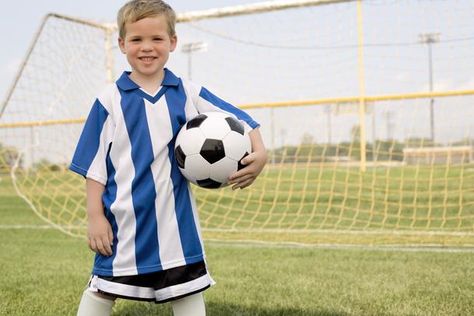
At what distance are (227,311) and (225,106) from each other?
1196mm

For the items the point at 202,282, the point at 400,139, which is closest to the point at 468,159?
the point at 400,139

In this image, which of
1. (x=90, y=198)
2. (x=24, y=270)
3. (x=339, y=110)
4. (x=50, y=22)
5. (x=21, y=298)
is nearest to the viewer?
(x=90, y=198)

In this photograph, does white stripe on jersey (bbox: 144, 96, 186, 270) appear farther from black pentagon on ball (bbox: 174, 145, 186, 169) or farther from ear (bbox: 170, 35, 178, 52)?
ear (bbox: 170, 35, 178, 52)

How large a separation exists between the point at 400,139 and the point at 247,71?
2.56 meters

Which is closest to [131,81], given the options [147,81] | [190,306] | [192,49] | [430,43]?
[147,81]

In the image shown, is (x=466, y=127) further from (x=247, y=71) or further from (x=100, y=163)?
(x=100, y=163)

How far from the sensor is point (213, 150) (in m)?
2.20

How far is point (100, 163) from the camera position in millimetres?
2145

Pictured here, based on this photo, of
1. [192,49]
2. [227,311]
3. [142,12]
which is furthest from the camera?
[192,49]

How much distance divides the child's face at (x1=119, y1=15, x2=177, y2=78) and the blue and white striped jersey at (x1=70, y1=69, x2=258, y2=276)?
8 centimetres

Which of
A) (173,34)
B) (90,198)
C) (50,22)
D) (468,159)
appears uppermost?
(50,22)

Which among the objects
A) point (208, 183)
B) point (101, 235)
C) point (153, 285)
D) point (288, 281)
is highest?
point (208, 183)

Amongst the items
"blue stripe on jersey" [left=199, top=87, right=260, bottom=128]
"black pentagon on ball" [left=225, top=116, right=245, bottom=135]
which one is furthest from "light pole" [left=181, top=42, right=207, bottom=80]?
"black pentagon on ball" [left=225, top=116, right=245, bottom=135]

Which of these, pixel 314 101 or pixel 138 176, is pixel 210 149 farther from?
pixel 314 101
